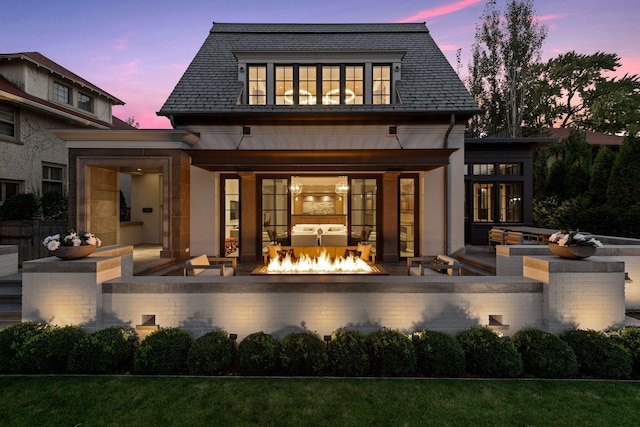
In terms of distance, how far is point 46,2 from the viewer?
21.9 meters

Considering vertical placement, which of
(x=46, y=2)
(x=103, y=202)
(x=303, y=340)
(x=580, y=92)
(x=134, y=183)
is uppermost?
(x=46, y=2)

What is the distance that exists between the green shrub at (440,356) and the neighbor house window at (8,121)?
695 inches

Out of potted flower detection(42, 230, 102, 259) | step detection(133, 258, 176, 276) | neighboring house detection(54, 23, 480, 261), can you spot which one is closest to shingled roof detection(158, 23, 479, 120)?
neighboring house detection(54, 23, 480, 261)

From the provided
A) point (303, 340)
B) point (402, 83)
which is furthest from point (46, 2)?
point (303, 340)

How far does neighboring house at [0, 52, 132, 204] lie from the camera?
41.5 feet

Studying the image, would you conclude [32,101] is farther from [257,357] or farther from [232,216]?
[257,357]

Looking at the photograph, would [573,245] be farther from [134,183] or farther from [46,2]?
[46,2]

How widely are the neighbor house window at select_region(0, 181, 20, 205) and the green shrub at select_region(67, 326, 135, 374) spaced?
1211cm

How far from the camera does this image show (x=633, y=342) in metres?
5.28

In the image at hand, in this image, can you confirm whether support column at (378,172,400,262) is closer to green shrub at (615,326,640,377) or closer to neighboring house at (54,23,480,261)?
neighboring house at (54,23,480,261)

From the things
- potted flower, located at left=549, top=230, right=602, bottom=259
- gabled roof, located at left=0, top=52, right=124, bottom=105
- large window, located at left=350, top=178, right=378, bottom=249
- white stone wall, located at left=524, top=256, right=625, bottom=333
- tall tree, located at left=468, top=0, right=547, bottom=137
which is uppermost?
tall tree, located at left=468, top=0, right=547, bottom=137

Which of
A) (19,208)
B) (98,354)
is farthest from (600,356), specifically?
(19,208)

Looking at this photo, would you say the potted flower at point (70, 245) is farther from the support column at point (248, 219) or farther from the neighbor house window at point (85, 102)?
the neighbor house window at point (85, 102)

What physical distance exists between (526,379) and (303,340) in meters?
3.83
